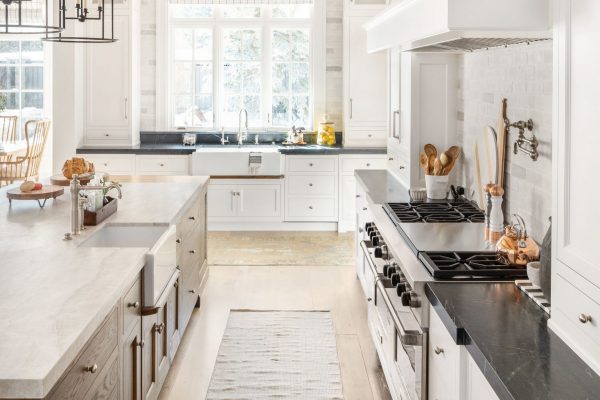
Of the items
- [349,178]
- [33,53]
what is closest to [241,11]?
[349,178]

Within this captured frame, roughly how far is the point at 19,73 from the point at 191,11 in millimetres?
2641

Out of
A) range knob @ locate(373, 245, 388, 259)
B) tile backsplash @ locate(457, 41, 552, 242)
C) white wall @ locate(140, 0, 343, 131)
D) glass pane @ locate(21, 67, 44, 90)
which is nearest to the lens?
tile backsplash @ locate(457, 41, 552, 242)

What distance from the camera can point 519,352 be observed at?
1754mm

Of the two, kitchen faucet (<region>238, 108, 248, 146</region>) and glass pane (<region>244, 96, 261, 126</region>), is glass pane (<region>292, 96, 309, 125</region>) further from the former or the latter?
kitchen faucet (<region>238, 108, 248, 146</region>)

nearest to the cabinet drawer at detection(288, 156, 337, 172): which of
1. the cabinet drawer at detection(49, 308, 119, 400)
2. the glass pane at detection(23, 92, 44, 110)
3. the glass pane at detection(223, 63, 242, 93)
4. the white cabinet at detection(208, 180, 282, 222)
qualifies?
the white cabinet at detection(208, 180, 282, 222)

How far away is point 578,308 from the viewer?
170 centimetres

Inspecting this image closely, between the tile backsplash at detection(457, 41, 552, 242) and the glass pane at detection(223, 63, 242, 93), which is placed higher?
the glass pane at detection(223, 63, 242, 93)

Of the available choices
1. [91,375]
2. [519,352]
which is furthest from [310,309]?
[519,352]

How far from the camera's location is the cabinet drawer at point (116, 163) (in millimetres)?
7375

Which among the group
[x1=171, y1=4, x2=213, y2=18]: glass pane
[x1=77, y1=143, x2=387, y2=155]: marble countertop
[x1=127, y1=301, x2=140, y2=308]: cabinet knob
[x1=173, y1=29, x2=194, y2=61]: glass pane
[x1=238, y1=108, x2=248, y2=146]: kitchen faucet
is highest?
[x1=171, y1=4, x2=213, y2=18]: glass pane

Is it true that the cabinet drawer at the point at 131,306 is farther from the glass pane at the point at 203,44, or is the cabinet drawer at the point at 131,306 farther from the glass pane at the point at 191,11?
the glass pane at the point at 191,11

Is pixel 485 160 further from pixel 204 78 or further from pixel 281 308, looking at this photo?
pixel 204 78

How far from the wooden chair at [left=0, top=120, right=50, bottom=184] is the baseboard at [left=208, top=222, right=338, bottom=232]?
99.0 inches

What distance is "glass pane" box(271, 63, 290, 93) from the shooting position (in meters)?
8.09
